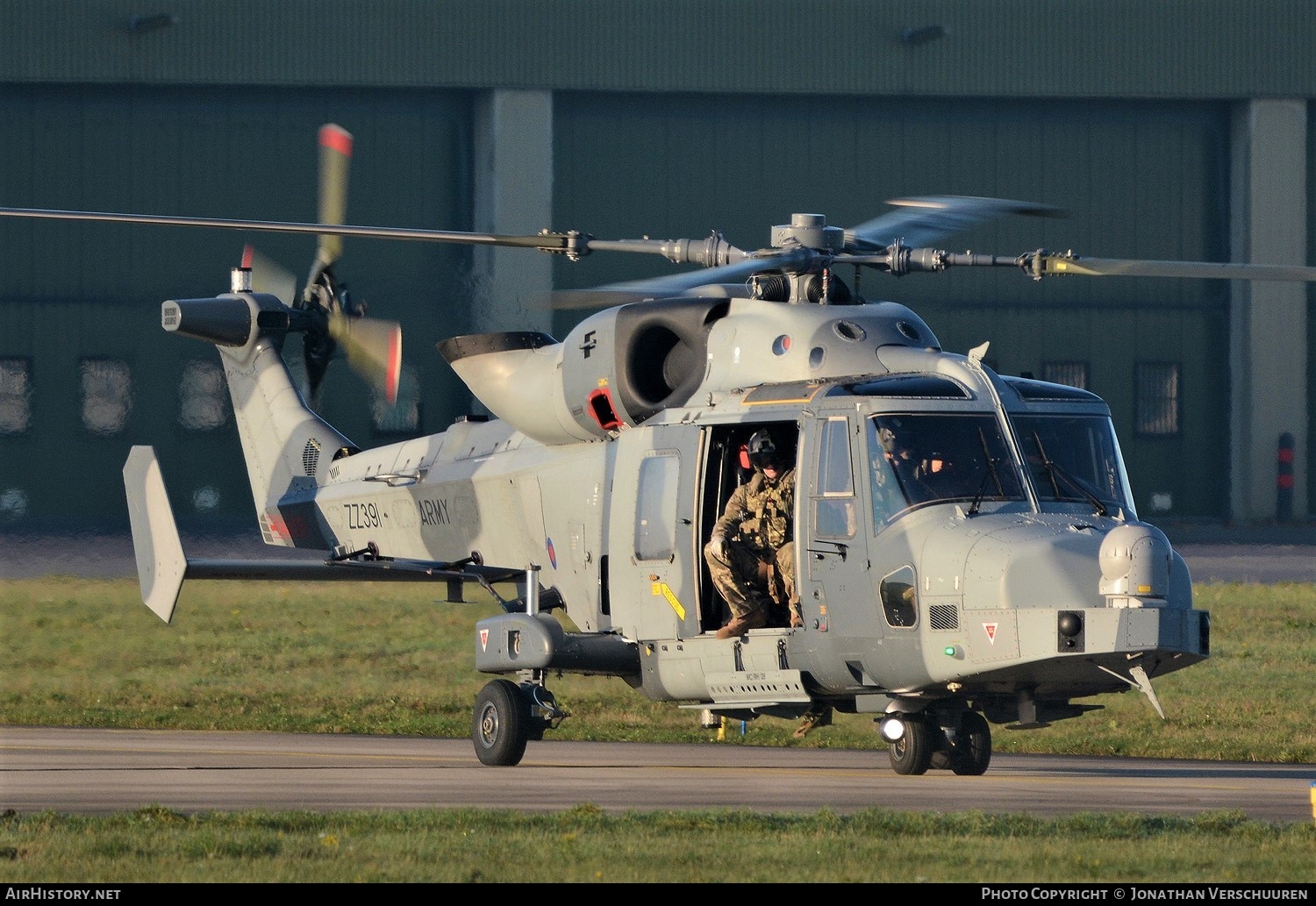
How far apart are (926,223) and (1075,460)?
2.75 m

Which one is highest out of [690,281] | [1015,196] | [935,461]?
[1015,196]

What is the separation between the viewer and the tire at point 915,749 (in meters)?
15.0

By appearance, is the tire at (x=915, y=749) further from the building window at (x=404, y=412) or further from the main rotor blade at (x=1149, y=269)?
the building window at (x=404, y=412)

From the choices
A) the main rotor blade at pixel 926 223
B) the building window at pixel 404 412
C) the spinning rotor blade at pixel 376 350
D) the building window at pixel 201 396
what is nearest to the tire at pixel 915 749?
the main rotor blade at pixel 926 223

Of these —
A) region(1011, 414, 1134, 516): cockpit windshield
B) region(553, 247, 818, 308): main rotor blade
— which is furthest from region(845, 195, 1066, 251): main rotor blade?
region(1011, 414, 1134, 516): cockpit windshield

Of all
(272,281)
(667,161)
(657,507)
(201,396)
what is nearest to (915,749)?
(657,507)

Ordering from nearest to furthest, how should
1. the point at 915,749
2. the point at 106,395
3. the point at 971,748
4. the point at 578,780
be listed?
the point at 578,780 → the point at 915,749 → the point at 971,748 → the point at 106,395

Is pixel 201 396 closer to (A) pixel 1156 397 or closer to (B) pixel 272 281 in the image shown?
(B) pixel 272 281

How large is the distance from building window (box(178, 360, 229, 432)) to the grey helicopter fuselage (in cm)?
1656

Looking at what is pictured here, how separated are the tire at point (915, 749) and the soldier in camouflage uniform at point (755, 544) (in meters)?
1.40

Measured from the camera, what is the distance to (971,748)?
15156mm

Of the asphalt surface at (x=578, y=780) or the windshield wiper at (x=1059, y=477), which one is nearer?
the asphalt surface at (x=578, y=780)

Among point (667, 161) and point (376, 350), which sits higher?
point (667, 161)

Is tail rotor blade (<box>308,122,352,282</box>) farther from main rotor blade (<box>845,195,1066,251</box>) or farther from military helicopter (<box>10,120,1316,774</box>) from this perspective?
main rotor blade (<box>845,195,1066,251</box>)
